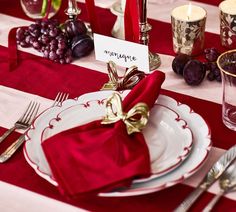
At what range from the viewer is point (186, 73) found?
1016 mm

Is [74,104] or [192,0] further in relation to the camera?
[192,0]

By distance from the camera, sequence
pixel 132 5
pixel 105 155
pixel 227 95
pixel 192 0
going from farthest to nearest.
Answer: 1. pixel 192 0
2. pixel 132 5
3. pixel 227 95
4. pixel 105 155

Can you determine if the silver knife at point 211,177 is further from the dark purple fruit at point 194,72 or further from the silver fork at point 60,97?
the silver fork at point 60,97

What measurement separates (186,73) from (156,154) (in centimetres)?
27

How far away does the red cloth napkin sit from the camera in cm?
73

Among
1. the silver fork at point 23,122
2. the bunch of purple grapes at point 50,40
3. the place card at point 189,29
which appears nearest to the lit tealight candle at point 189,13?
the place card at point 189,29

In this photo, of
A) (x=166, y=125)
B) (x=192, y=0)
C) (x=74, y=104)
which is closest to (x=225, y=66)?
(x=166, y=125)

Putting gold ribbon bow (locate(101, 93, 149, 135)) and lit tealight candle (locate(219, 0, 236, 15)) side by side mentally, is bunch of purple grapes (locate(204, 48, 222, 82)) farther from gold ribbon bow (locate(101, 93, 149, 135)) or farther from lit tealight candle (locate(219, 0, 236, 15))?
gold ribbon bow (locate(101, 93, 149, 135))

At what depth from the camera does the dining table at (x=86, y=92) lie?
77 cm

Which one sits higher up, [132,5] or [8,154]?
[132,5]

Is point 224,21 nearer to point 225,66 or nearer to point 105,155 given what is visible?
point 225,66

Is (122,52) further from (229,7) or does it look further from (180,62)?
(229,7)

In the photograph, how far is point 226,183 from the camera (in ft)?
2.51

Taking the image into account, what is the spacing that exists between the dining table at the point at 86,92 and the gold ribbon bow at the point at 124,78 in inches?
1.7
